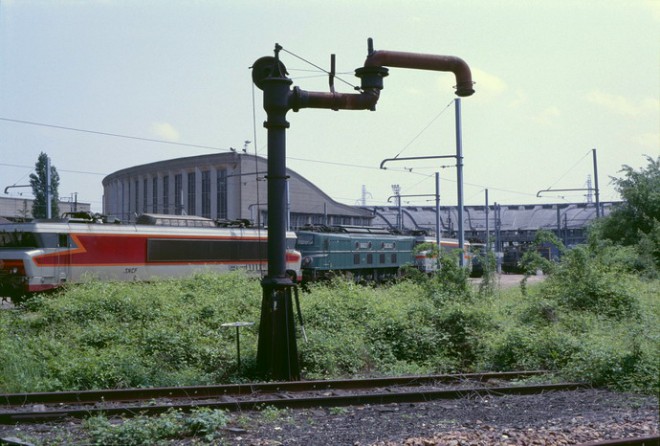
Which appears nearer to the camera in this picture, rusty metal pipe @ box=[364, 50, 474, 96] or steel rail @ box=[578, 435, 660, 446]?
steel rail @ box=[578, 435, 660, 446]

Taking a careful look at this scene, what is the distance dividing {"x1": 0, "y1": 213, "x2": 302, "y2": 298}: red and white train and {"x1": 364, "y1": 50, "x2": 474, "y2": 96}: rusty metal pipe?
705 cm

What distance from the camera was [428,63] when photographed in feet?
36.9

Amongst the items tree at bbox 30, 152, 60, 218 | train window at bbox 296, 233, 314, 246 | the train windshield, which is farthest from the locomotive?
tree at bbox 30, 152, 60, 218

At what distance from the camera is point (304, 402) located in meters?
7.95

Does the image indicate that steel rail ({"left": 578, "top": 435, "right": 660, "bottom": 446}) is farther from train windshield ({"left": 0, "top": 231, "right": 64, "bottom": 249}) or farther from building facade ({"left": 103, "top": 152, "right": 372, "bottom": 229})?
building facade ({"left": 103, "top": 152, "right": 372, "bottom": 229})

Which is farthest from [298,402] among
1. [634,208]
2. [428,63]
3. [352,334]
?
[634,208]

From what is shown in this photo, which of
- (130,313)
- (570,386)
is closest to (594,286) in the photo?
(570,386)

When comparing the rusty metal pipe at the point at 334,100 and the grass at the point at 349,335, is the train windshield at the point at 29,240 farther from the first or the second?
the rusty metal pipe at the point at 334,100

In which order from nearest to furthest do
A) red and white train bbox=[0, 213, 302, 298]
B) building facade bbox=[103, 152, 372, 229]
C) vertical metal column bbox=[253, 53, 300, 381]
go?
vertical metal column bbox=[253, 53, 300, 381] < red and white train bbox=[0, 213, 302, 298] < building facade bbox=[103, 152, 372, 229]

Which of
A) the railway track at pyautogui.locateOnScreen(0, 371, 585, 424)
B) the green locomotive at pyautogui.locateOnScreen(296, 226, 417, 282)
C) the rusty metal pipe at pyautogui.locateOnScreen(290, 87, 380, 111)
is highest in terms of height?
the rusty metal pipe at pyautogui.locateOnScreen(290, 87, 380, 111)

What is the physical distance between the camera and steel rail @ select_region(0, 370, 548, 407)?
318 inches

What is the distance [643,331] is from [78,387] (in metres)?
9.39

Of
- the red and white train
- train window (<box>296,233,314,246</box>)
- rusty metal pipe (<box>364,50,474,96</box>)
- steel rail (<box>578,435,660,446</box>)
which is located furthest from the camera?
train window (<box>296,233,314,246</box>)

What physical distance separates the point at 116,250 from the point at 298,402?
15447 mm
